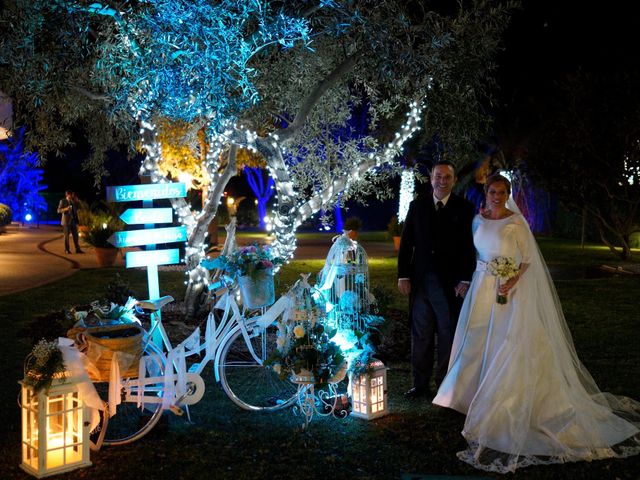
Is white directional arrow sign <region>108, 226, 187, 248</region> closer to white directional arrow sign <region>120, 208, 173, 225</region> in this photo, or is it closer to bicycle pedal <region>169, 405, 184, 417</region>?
white directional arrow sign <region>120, 208, 173, 225</region>

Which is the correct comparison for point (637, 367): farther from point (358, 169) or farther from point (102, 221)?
point (102, 221)

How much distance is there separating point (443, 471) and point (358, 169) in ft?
20.3

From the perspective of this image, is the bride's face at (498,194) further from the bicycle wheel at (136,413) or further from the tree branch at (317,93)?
the tree branch at (317,93)

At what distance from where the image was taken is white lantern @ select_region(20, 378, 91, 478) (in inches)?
197

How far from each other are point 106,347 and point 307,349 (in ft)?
5.25

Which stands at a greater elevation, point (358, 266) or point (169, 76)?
point (169, 76)

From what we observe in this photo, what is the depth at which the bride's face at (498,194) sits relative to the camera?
6.31 metres

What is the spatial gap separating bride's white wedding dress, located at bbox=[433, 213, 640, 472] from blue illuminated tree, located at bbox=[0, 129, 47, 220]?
3801 centimetres

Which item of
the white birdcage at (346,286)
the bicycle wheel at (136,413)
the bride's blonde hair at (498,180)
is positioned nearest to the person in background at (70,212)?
the bicycle wheel at (136,413)

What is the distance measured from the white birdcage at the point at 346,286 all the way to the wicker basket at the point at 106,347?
1683 mm

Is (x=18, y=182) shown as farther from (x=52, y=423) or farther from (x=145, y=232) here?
(x=52, y=423)

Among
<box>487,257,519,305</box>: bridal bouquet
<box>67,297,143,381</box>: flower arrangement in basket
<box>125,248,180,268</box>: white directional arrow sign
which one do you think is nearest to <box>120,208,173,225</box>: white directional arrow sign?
<box>125,248,180,268</box>: white directional arrow sign

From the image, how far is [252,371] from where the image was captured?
791 centimetres

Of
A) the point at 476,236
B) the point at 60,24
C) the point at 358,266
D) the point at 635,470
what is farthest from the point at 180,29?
the point at 635,470
